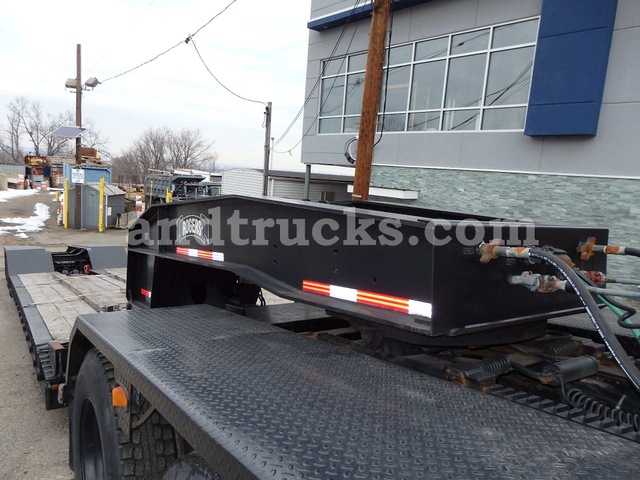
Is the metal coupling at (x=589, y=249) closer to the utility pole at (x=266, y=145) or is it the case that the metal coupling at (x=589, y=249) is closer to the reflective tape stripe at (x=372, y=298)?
the reflective tape stripe at (x=372, y=298)

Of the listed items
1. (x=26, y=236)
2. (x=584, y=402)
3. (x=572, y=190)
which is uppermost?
(x=572, y=190)

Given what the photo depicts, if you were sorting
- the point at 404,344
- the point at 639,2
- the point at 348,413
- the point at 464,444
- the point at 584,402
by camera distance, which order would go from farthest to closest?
1. the point at 639,2
2. the point at 404,344
3. the point at 584,402
4. the point at 348,413
5. the point at 464,444

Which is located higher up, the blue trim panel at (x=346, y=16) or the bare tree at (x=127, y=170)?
the blue trim panel at (x=346, y=16)

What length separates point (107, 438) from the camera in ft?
7.57

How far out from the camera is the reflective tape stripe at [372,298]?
6.32ft

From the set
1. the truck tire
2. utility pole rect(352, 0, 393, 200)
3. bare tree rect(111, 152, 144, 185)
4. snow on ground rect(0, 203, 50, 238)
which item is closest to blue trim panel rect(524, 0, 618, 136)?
utility pole rect(352, 0, 393, 200)

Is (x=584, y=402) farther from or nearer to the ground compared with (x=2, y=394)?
farther from the ground

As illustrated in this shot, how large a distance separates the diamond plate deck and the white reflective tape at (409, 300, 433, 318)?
26cm

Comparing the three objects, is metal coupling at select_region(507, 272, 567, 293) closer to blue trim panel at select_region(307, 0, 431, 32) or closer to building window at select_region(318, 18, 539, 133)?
building window at select_region(318, 18, 539, 133)

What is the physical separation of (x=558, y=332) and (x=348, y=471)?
2.37 meters

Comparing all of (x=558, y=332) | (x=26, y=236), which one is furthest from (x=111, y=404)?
(x=26, y=236)

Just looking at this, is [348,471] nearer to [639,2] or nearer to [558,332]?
[558,332]

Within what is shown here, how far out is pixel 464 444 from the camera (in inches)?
54.4

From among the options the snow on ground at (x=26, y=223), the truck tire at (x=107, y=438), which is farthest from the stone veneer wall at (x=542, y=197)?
the snow on ground at (x=26, y=223)
